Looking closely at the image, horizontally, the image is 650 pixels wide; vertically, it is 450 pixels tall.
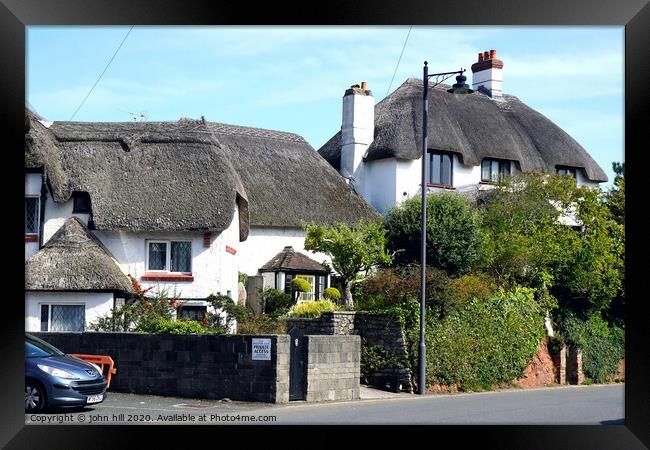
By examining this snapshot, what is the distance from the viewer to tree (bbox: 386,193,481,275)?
97.3 ft

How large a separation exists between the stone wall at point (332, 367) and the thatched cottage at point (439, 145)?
1893 cm

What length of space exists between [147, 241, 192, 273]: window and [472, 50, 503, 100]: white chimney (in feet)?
73.9

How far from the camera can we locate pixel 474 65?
4969 cm

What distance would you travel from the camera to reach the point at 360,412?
1991cm

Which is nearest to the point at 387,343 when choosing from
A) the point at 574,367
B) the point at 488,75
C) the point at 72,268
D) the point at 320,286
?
the point at 574,367

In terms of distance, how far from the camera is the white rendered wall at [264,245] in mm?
37125

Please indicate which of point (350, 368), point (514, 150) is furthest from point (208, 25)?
point (514, 150)

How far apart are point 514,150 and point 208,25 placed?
109ft

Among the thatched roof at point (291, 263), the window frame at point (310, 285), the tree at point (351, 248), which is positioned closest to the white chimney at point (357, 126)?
the thatched roof at point (291, 263)

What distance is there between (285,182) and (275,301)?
7.97 m

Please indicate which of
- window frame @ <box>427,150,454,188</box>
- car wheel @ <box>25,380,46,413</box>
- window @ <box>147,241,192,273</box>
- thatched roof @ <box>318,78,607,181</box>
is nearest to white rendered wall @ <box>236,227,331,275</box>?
window @ <box>147,241,192,273</box>

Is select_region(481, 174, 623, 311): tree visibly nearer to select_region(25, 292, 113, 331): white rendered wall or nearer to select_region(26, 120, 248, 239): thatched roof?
select_region(26, 120, 248, 239): thatched roof

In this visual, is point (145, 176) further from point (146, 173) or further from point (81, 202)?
point (81, 202)

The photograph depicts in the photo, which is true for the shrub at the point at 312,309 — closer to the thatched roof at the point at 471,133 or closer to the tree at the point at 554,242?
the tree at the point at 554,242
